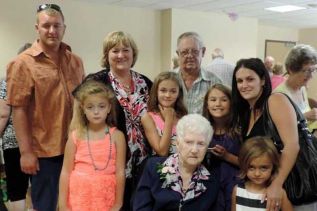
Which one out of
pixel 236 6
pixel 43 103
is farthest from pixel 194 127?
pixel 236 6

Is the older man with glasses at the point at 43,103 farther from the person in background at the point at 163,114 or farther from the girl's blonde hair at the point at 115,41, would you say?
the person in background at the point at 163,114

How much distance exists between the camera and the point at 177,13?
732 centimetres

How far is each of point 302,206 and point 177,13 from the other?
233 inches

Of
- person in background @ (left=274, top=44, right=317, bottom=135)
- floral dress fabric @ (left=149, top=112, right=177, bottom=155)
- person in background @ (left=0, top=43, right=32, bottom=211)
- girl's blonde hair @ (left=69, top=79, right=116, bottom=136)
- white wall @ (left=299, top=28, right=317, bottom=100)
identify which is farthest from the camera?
white wall @ (left=299, top=28, right=317, bottom=100)

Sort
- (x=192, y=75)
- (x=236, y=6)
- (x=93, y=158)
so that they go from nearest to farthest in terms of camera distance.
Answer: (x=93, y=158), (x=192, y=75), (x=236, y=6)

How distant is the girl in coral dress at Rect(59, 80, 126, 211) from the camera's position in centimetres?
200

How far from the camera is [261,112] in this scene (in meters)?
1.90

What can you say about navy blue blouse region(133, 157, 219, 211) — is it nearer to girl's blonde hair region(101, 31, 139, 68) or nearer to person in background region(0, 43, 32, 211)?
girl's blonde hair region(101, 31, 139, 68)

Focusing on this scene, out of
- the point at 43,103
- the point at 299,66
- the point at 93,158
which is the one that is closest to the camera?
the point at 93,158

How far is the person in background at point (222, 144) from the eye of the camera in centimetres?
196

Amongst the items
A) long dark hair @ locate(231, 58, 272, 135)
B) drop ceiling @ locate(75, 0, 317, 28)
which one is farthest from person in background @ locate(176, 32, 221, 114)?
drop ceiling @ locate(75, 0, 317, 28)

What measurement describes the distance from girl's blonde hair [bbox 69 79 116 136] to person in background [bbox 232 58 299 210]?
0.68 meters

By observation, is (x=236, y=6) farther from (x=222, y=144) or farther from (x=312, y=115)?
(x=222, y=144)

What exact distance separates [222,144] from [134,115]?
1.83ft
